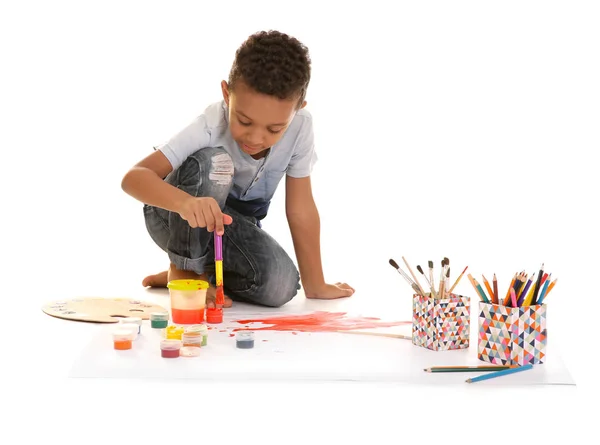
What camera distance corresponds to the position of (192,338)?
5.66 feet

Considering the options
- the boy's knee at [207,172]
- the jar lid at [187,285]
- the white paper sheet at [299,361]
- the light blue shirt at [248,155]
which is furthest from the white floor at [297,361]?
the light blue shirt at [248,155]

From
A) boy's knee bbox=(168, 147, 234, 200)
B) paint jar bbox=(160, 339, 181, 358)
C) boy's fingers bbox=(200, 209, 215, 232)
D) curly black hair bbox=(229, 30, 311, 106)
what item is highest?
curly black hair bbox=(229, 30, 311, 106)

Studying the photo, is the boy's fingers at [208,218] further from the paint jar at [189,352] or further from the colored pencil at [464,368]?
the colored pencil at [464,368]

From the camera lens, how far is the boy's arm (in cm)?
238

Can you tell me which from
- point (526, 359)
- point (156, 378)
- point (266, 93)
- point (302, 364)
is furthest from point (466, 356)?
point (266, 93)

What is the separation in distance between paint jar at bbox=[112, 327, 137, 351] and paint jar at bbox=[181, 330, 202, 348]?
112 millimetres

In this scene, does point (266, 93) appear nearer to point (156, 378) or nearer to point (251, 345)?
point (251, 345)

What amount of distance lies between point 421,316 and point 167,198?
0.66 metres

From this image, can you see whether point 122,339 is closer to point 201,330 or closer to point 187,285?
point 201,330

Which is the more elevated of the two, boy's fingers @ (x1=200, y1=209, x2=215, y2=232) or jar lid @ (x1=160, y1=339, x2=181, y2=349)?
boy's fingers @ (x1=200, y1=209, x2=215, y2=232)

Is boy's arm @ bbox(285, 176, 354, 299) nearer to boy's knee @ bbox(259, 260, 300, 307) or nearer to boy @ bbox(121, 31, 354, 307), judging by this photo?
boy @ bbox(121, 31, 354, 307)

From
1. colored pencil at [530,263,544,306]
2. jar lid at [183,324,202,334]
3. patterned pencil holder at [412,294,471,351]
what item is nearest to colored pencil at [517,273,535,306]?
colored pencil at [530,263,544,306]

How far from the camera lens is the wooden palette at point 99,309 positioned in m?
2.06

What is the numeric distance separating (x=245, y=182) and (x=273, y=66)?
45cm
